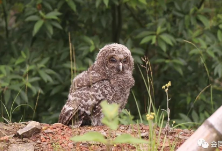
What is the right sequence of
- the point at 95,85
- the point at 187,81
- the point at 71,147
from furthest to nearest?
the point at 187,81
the point at 95,85
the point at 71,147

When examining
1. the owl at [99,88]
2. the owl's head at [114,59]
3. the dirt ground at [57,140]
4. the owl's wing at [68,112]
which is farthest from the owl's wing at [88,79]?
the dirt ground at [57,140]

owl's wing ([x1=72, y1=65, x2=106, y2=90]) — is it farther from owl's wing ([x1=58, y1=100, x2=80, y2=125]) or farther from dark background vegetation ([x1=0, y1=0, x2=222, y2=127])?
dark background vegetation ([x1=0, y1=0, x2=222, y2=127])

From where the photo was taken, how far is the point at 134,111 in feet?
25.7

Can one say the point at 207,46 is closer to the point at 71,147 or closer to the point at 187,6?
the point at 187,6

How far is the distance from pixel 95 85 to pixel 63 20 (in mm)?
2288

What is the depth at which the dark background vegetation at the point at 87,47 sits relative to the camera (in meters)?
6.58

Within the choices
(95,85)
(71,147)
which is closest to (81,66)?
(95,85)

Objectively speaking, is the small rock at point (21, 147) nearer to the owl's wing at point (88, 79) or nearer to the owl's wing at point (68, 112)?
the owl's wing at point (68, 112)

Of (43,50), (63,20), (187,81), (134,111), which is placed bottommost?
(134,111)

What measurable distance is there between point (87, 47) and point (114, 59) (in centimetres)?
134

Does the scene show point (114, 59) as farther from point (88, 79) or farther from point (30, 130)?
point (30, 130)

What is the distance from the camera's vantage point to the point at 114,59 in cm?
555

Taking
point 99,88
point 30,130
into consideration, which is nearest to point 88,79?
point 99,88

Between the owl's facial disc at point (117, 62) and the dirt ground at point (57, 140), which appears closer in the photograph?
the dirt ground at point (57, 140)
